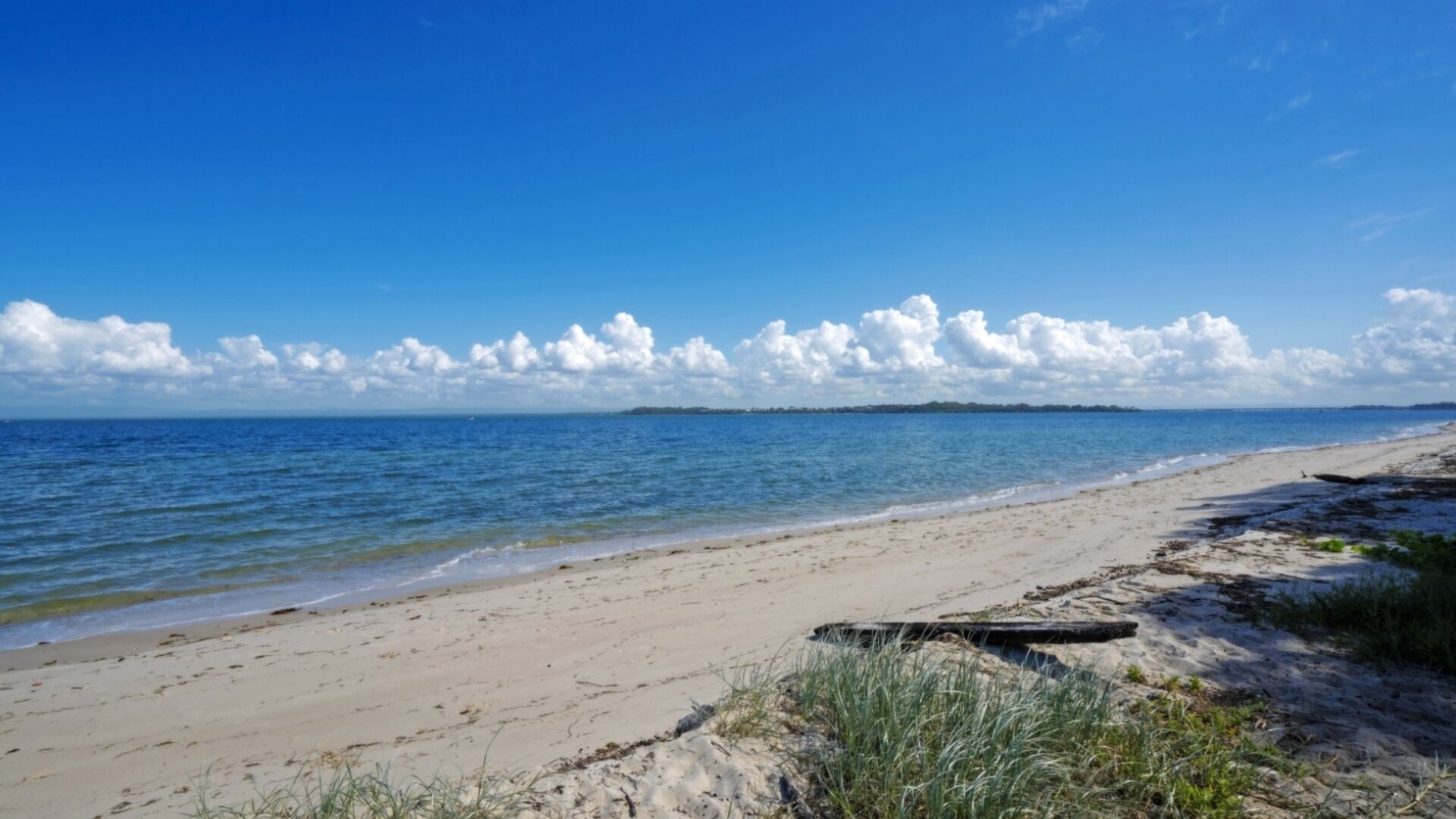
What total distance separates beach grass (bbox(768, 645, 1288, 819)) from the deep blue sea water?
10.7m

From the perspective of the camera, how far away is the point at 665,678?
6.39 m

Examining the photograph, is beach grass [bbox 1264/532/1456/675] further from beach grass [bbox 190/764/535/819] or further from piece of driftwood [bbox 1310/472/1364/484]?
piece of driftwood [bbox 1310/472/1364/484]

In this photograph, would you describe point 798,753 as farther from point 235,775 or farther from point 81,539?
point 81,539

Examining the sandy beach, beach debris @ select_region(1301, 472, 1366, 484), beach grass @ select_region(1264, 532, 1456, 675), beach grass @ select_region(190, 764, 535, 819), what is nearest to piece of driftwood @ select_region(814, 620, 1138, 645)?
the sandy beach

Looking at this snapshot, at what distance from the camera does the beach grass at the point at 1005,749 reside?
3.02 m

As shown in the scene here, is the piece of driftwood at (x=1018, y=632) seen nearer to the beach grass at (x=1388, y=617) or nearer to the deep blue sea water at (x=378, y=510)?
the beach grass at (x=1388, y=617)

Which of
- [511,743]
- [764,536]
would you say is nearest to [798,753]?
[511,743]

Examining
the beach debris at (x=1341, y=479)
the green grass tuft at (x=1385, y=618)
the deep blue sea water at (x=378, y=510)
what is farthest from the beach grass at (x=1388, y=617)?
the beach debris at (x=1341, y=479)

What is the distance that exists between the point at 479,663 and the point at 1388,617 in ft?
28.8

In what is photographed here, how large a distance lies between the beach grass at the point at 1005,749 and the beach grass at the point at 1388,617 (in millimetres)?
2111

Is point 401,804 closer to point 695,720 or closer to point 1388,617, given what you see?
point 695,720

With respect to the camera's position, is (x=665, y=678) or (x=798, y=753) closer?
(x=798, y=753)

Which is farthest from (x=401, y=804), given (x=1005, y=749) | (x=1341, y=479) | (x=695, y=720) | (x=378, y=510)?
(x=1341, y=479)

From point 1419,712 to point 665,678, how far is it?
5.64m
